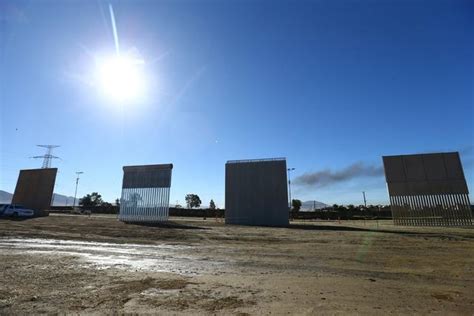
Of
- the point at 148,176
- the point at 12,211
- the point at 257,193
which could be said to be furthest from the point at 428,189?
the point at 12,211

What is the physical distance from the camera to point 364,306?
6355 mm

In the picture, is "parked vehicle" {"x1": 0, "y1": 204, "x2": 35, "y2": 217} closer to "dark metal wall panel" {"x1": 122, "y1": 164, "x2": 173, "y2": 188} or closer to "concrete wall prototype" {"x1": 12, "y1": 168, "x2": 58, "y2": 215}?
"concrete wall prototype" {"x1": 12, "y1": 168, "x2": 58, "y2": 215}

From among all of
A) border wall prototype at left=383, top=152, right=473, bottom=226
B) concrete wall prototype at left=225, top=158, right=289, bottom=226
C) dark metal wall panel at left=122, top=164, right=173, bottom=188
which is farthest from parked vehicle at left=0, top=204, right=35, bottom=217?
border wall prototype at left=383, top=152, right=473, bottom=226

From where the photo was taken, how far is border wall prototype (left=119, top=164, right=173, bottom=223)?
39.0 m

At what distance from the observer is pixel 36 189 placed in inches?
1989

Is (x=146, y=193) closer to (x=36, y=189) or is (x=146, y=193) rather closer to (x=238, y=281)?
(x=36, y=189)

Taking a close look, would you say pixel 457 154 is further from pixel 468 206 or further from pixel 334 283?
pixel 334 283

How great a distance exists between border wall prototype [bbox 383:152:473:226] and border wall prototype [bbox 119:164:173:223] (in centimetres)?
2521

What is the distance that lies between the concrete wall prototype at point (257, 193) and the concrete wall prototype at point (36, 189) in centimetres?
2887

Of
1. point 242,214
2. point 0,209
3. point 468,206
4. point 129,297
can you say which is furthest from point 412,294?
point 0,209

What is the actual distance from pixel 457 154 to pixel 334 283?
34.3 meters

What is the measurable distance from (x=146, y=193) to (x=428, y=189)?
31.5 m

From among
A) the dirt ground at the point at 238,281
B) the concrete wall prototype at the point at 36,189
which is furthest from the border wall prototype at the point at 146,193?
the dirt ground at the point at 238,281

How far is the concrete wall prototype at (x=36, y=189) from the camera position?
49.5 m
